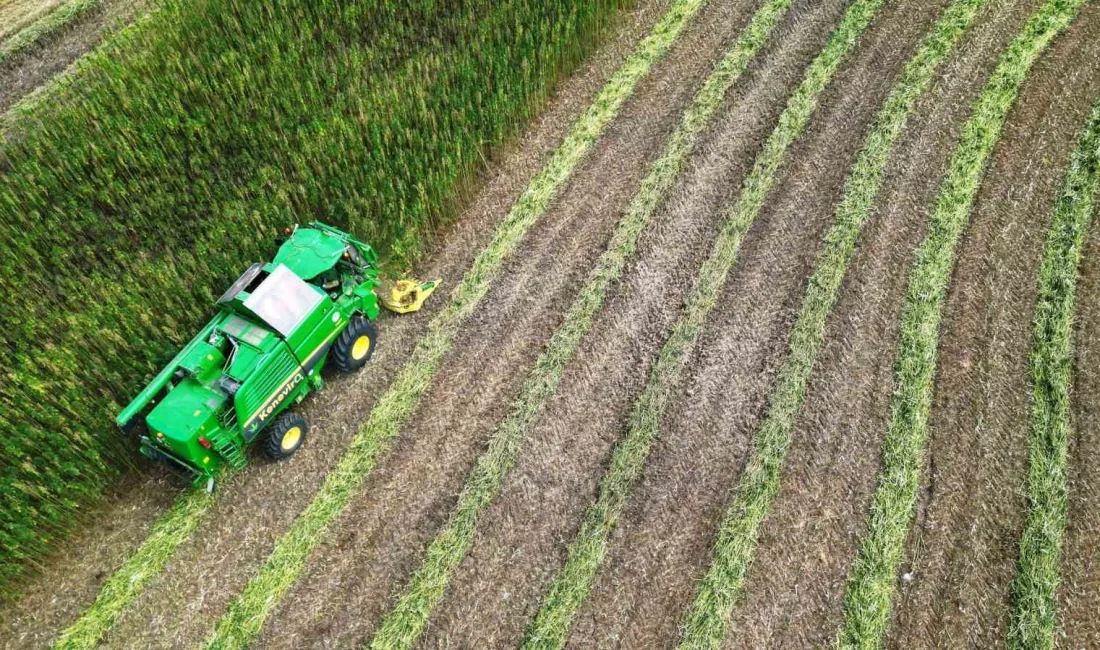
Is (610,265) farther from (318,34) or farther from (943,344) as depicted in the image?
(318,34)

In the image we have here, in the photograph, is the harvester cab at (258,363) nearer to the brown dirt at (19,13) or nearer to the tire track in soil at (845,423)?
the tire track in soil at (845,423)

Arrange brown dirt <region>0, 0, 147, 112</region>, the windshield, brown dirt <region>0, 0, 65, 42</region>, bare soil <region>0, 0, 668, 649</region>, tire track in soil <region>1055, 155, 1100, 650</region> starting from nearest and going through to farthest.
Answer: tire track in soil <region>1055, 155, 1100, 650</region>, bare soil <region>0, 0, 668, 649</region>, the windshield, brown dirt <region>0, 0, 147, 112</region>, brown dirt <region>0, 0, 65, 42</region>

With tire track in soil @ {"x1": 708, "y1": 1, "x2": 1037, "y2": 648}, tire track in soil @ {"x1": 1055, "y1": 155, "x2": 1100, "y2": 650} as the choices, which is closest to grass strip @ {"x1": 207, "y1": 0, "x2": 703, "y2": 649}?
tire track in soil @ {"x1": 708, "y1": 1, "x2": 1037, "y2": 648}


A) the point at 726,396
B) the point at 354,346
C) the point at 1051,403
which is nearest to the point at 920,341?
the point at 1051,403

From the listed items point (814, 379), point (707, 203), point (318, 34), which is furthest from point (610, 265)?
point (318, 34)

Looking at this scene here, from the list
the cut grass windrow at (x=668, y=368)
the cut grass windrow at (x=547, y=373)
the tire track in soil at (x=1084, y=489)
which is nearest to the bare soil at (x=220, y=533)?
the cut grass windrow at (x=547, y=373)

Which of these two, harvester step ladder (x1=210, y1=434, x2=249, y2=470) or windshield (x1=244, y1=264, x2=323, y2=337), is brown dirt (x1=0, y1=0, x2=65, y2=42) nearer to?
windshield (x1=244, y1=264, x2=323, y2=337)

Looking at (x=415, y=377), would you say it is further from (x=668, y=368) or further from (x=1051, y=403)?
(x=1051, y=403)
